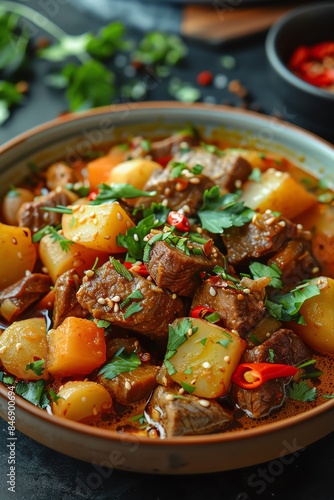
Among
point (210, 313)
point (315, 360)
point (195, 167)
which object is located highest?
point (195, 167)

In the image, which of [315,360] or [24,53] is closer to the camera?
[315,360]

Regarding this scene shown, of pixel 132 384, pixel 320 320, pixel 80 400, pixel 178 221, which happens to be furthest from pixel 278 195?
pixel 80 400

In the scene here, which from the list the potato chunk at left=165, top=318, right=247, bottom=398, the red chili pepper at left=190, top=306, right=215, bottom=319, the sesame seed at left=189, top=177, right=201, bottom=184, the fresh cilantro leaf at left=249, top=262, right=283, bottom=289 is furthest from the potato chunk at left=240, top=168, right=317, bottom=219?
the potato chunk at left=165, top=318, right=247, bottom=398

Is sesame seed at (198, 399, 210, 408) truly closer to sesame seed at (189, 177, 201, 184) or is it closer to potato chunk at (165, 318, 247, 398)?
potato chunk at (165, 318, 247, 398)

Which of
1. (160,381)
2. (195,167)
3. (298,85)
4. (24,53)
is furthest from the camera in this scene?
(24,53)

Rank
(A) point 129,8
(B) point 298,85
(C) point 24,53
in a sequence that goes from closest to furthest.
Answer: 1. (B) point 298,85
2. (C) point 24,53
3. (A) point 129,8

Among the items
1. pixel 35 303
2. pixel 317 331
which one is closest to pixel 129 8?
pixel 35 303

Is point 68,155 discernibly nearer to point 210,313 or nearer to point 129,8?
point 210,313

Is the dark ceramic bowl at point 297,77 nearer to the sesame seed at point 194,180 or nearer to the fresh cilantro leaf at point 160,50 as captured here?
the fresh cilantro leaf at point 160,50
